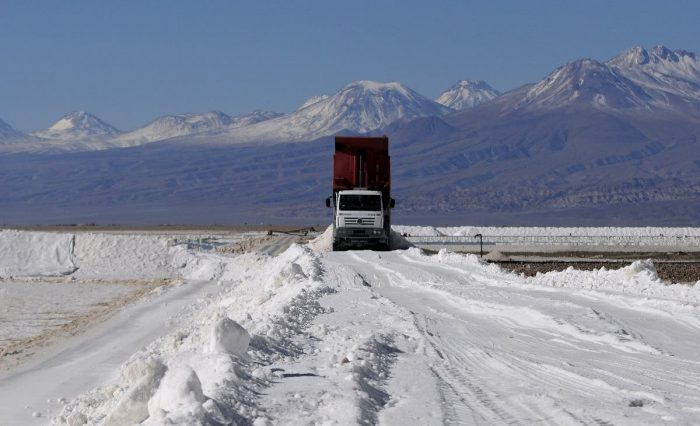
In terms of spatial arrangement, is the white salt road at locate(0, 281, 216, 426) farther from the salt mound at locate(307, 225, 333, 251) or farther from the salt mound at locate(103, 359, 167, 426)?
the salt mound at locate(307, 225, 333, 251)

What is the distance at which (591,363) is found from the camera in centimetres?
1369

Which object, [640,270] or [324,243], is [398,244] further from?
[640,270]

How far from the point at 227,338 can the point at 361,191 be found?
98.3 feet

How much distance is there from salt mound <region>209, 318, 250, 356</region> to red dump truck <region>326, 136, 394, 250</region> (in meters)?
29.6

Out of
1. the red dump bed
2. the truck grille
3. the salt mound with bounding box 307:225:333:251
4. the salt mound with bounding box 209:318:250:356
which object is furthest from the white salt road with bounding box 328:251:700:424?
the salt mound with bounding box 307:225:333:251

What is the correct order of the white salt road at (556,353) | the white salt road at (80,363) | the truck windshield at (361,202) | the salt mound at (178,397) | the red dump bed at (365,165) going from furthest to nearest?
the red dump bed at (365,165) < the truck windshield at (361,202) < the white salt road at (80,363) < the white salt road at (556,353) < the salt mound at (178,397)

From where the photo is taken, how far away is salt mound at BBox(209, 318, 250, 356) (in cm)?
1255

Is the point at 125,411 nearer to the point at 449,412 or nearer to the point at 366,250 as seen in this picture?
the point at 449,412

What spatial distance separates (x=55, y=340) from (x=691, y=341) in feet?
48.4

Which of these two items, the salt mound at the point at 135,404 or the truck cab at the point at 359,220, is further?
the truck cab at the point at 359,220

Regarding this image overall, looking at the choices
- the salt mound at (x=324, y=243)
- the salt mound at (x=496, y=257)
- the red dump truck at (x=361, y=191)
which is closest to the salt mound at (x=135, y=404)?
the red dump truck at (x=361, y=191)

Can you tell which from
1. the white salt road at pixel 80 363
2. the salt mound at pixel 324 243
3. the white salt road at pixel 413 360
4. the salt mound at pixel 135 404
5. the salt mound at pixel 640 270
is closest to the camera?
the salt mound at pixel 135 404

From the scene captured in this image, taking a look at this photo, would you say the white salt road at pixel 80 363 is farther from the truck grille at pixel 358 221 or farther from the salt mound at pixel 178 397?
the truck grille at pixel 358 221

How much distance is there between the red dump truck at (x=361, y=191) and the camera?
42.5m
